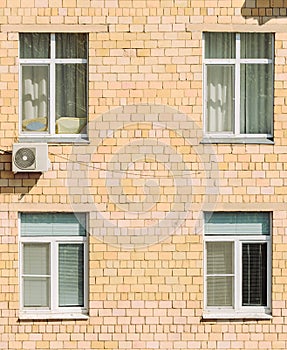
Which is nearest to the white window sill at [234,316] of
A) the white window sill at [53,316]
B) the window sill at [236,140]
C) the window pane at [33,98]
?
A: the white window sill at [53,316]

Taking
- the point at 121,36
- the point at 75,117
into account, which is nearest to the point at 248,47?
the point at 121,36

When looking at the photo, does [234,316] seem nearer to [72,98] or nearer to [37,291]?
[37,291]

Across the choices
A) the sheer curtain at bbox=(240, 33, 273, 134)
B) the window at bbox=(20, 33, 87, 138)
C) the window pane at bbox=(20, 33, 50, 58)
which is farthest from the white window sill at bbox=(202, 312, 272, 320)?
the window pane at bbox=(20, 33, 50, 58)

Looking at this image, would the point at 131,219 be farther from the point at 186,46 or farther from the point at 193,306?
the point at 186,46

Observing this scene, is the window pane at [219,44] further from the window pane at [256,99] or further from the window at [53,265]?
the window at [53,265]

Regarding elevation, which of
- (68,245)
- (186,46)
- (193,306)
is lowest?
(193,306)

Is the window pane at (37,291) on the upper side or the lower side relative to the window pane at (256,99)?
lower

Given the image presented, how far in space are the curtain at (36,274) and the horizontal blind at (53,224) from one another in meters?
0.17

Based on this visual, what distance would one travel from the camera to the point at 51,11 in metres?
10.2

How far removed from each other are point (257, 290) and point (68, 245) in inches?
88.8

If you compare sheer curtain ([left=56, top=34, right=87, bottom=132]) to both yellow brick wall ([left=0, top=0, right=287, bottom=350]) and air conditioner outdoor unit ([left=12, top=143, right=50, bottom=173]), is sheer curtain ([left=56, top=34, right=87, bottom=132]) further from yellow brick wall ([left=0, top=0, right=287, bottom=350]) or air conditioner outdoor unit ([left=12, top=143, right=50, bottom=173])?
air conditioner outdoor unit ([left=12, top=143, right=50, bottom=173])

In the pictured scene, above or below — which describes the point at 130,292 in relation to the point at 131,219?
below

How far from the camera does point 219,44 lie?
34.0ft

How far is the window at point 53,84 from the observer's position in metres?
10.3
